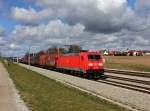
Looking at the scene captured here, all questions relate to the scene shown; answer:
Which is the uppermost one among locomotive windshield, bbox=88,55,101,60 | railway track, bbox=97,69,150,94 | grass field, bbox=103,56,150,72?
locomotive windshield, bbox=88,55,101,60

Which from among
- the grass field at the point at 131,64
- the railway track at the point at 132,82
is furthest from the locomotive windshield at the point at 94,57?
the grass field at the point at 131,64

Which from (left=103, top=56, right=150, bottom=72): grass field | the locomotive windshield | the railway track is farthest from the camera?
(left=103, top=56, right=150, bottom=72): grass field

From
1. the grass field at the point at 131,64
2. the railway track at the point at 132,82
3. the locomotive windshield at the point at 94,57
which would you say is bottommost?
the railway track at the point at 132,82

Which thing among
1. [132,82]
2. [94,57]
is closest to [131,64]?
[94,57]

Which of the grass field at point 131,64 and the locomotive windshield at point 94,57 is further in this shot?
the grass field at point 131,64

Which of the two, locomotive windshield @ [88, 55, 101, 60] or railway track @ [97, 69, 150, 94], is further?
locomotive windshield @ [88, 55, 101, 60]

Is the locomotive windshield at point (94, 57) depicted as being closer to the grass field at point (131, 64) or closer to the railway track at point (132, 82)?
the railway track at point (132, 82)

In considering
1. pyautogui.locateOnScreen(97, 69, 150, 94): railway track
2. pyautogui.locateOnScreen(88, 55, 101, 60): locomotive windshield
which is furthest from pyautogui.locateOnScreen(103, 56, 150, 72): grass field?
pyautogui.locateOnScreen(97, 69, 150, 94): railway track

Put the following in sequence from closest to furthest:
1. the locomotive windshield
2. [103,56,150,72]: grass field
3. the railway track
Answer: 1. the railway track
2. the locomotive windshield
3. [103,56,150,72]: grass field

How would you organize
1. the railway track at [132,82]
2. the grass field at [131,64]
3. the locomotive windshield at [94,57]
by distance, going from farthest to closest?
the grass field at [131,64] < the locomotive windshield at [94,57] < the railway track at [132,82]

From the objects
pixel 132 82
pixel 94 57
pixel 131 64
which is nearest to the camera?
pixel 132 82

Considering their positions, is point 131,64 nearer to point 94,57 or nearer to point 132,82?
point 94,57

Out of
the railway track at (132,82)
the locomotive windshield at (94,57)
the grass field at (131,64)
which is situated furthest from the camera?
the grass field at (131,64)

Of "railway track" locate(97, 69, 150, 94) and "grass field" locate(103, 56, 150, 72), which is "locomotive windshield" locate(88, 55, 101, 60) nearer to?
"railway track" locate(97, 69, 150, 94)
